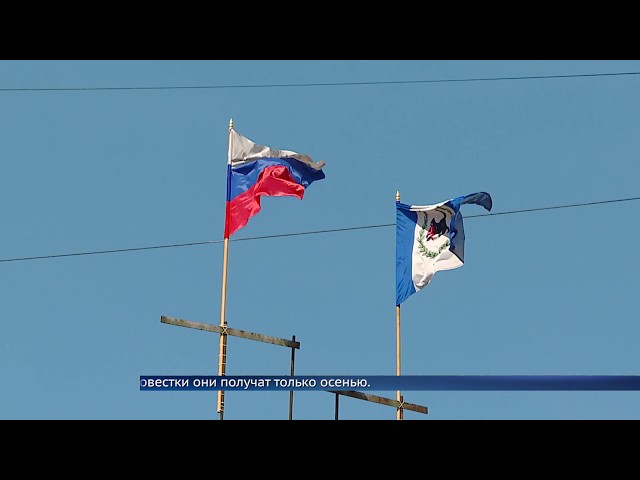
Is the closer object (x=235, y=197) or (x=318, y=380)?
(x=318, y=380)

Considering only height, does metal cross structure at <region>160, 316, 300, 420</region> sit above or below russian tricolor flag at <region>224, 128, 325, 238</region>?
below

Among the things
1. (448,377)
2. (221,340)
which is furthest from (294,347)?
(448,377)

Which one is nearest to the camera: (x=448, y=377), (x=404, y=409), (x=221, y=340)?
(x=448, y=377)

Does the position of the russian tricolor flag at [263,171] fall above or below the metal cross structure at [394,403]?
above

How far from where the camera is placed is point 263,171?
45.5 meters

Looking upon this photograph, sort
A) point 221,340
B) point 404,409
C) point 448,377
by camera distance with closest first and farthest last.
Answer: point 448,377, point 221,340, point 404,409

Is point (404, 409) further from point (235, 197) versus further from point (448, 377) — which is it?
point (448, 377)

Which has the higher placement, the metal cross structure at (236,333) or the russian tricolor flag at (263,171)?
the russian tricolor flag at (263,171)

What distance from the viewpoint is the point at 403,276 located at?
45.9 m

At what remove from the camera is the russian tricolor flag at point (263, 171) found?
149 ft

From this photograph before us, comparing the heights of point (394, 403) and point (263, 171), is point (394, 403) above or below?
below

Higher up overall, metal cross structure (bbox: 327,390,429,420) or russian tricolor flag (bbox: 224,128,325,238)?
russian tricolor flag (bbox: 224,128,325,238)

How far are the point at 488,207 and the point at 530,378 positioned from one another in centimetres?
1047

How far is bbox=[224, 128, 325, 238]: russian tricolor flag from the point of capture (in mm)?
45375
